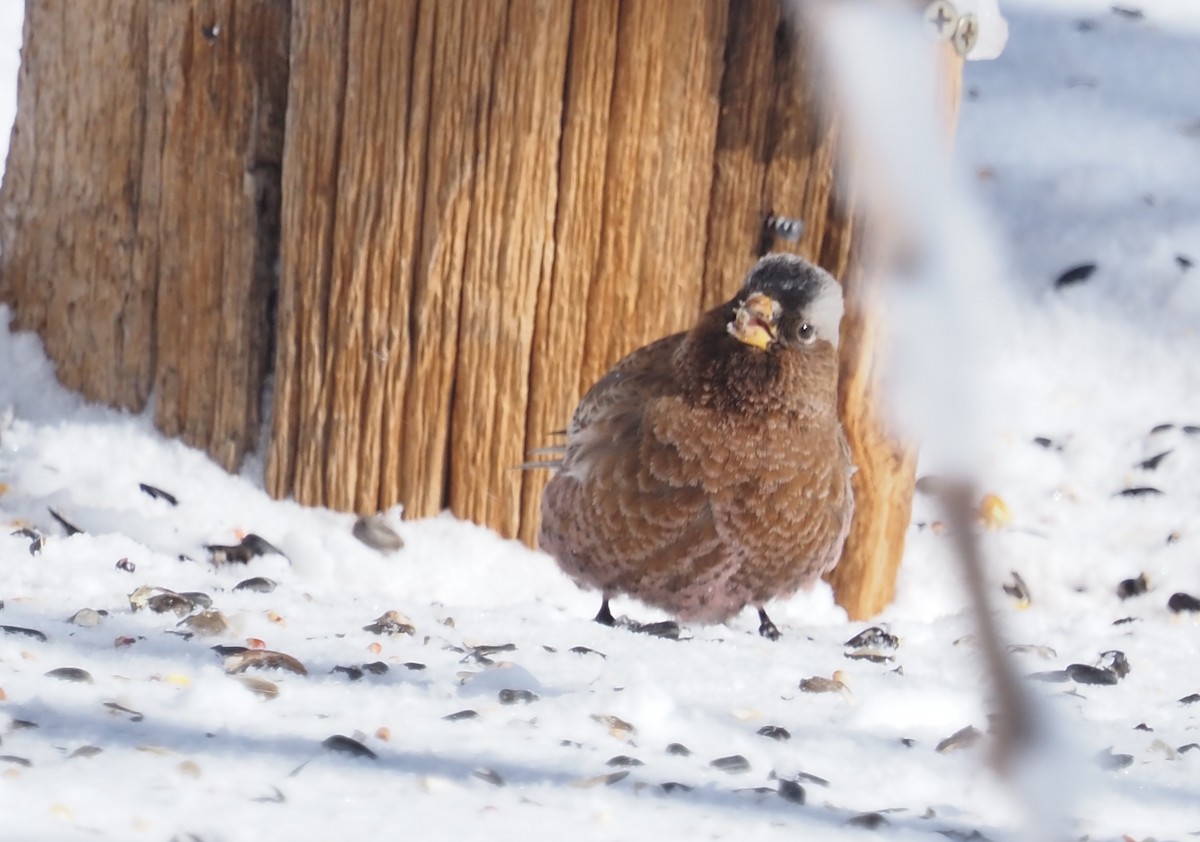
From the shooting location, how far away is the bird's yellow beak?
3111mm

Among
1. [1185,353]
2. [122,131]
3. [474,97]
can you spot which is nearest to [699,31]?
[474,97]

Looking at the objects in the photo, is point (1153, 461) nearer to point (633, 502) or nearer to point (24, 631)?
point (633, 502)

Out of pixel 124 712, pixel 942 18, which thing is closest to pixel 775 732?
pixel 124 712

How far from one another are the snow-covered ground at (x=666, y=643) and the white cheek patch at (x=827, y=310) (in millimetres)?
652

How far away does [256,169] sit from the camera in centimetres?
365

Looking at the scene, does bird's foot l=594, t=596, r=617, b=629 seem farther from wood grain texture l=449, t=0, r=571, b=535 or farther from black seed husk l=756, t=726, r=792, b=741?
black seed husk l=756, t=726, r=792, b=741

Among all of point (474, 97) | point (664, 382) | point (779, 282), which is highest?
point (474, 97)

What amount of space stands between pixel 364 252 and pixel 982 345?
313 cm

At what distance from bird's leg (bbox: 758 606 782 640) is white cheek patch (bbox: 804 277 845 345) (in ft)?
2.18

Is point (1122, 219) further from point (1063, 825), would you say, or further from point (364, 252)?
point (1063, 825)

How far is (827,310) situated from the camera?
326 cm

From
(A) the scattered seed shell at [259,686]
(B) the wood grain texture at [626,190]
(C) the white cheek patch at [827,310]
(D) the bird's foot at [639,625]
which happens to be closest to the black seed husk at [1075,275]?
(B) the wood grain texture at [626,190]

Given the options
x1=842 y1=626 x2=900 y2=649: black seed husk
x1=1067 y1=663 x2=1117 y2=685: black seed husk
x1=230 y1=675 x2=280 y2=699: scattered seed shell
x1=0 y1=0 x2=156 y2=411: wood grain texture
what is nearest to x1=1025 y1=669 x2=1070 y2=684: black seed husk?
x1=1067 y1=663 x2=1117 y2=685: black seed husk

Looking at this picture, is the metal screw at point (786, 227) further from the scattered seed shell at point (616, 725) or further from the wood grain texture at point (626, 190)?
the scattered seed shell at point (616, 725)
